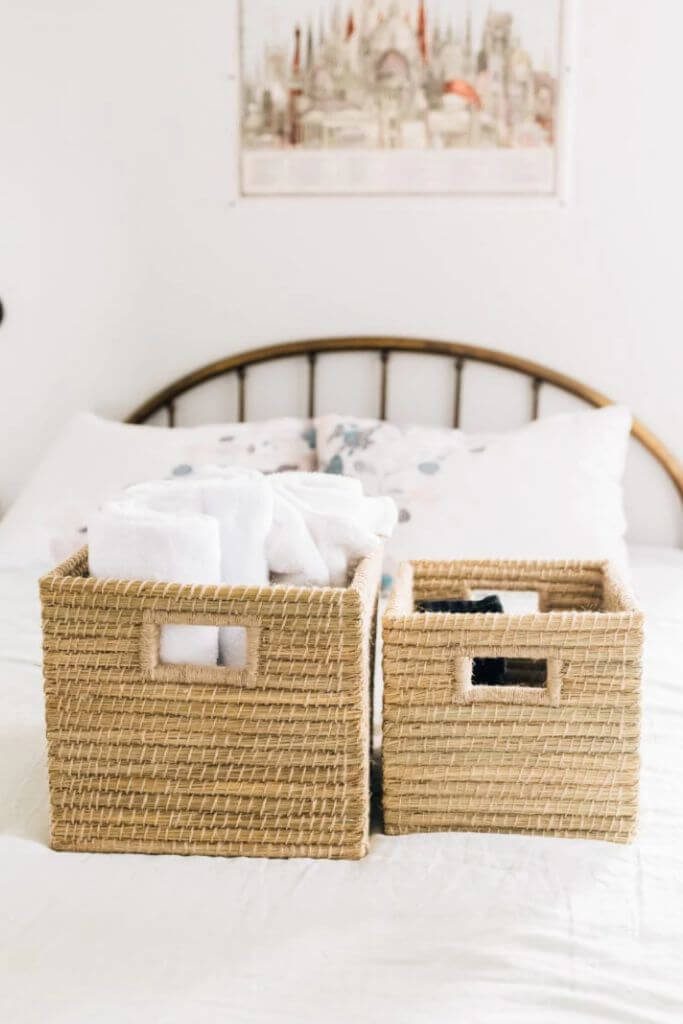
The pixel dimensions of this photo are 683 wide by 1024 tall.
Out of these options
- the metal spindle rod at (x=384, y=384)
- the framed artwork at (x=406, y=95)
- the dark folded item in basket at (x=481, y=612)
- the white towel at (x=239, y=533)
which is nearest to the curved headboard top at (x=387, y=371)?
the metal spindle rod at (x=384, y=384)

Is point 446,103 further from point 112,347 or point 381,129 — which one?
point 112,347

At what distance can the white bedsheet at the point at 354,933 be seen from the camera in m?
0.85

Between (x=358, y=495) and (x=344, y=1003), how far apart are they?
1.87ft

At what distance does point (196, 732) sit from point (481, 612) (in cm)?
39

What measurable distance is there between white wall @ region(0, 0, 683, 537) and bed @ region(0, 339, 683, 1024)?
141 centimetres

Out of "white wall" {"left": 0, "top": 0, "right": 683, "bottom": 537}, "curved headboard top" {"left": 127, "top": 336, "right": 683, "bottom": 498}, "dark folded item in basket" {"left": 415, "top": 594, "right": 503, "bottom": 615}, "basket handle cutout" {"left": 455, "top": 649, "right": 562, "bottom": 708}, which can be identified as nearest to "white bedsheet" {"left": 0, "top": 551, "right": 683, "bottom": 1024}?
"basket handle cutout" {"left": 455, "top": 649, "right": 562, "bottom": 708}

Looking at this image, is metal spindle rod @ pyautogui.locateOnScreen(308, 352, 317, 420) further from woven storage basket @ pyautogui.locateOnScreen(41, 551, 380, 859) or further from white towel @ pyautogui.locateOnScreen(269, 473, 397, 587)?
woven storage basket @ pyautogui.locateOnScreen(41, 551, 380, 859)

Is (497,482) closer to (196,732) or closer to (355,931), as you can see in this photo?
(196,732)

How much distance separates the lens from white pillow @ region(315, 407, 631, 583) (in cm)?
199

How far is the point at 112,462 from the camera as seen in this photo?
2262mm

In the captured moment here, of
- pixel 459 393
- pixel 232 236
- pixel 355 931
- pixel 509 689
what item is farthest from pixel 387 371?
pixel 355 931

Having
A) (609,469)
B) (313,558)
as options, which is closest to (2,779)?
(313,558)

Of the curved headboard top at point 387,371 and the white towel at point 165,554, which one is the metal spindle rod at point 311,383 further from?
the white towel at point 165,554

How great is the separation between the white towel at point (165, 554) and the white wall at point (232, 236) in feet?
4.84
